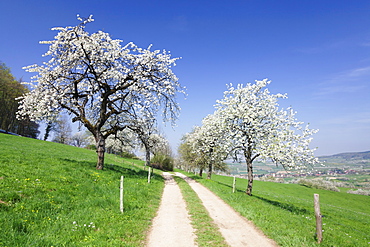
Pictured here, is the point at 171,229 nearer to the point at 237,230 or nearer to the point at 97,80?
the point at 237,230

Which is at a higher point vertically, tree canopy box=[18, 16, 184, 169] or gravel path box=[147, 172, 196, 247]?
tree canopy box=[18, 16, 184, 169]

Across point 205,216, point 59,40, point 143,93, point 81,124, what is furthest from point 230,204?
point 59,40

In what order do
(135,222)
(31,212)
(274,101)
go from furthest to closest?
(274,101) → (135,222) → (31,212)

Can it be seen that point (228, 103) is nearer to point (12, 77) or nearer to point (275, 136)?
point (275, 136)

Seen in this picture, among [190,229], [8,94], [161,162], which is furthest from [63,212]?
[8,94]

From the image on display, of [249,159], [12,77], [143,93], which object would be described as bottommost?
[249,159]

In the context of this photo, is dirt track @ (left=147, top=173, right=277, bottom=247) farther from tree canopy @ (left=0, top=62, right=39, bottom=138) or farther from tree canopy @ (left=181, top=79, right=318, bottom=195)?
tree canopy @ (left=0, top=62, right=39, bottom=138)

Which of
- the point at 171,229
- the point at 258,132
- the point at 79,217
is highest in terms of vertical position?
the point at 258,132

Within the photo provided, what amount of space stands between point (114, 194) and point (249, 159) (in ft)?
44.2

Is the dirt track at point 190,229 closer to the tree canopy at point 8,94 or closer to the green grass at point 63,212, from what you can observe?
the green grass at point 63,212

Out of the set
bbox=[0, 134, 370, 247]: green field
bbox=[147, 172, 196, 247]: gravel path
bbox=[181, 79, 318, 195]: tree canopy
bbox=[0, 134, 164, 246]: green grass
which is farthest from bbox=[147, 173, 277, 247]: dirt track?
bbox=[181, 79, 318, 195]: tree canopy

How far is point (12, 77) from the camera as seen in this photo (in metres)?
52.4

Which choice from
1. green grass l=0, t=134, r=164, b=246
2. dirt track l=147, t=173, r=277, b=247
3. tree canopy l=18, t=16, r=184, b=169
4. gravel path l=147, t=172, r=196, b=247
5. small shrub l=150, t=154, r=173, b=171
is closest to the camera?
green grass l=0, t=134, r=164, b=246

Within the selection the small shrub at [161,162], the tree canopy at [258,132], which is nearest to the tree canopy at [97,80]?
the tree canopy at [258,132]
